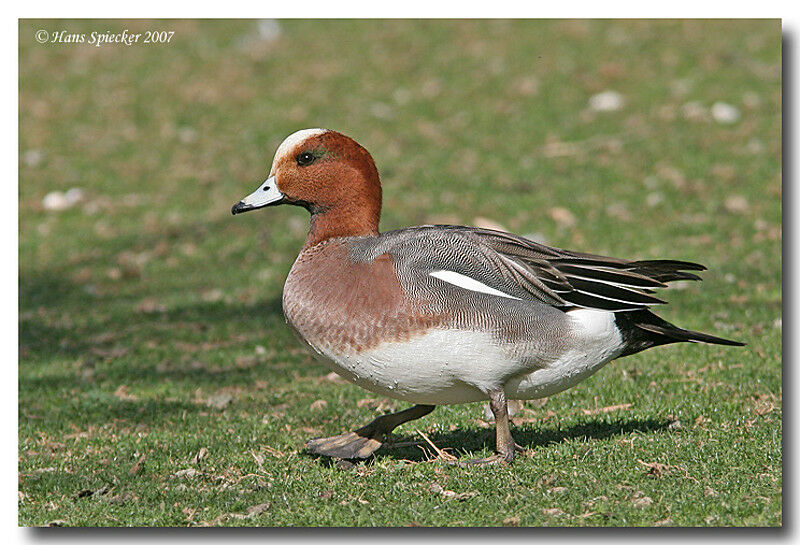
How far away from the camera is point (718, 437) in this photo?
16.8 feet

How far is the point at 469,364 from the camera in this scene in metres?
4.50

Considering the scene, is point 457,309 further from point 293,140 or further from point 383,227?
point 383,227

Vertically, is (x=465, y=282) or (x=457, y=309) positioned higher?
(x=465, y=282)

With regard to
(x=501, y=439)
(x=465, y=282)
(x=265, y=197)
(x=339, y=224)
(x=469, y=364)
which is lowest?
(x=501, y=439)

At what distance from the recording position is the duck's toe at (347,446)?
502 centimetres

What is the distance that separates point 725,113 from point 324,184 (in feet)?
30.0

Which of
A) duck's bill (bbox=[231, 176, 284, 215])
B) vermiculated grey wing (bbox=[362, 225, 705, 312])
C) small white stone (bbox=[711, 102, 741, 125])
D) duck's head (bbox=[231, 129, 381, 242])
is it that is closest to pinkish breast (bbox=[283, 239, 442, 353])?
vermiculated grey wing (bbox=[362, 225, 705, 312])

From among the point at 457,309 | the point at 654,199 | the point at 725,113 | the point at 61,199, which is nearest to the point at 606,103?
the point at 725,113

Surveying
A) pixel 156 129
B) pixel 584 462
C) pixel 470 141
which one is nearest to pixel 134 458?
pixel 584 462

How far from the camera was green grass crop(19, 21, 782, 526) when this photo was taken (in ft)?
15.6

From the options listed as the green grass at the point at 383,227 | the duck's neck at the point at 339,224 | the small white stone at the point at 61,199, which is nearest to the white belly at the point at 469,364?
the green grass at the point at 383,227

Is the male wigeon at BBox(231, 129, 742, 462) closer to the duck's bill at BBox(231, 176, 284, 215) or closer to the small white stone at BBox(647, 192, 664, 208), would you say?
the duck's bill at BBox(231, 176, 284, 215)

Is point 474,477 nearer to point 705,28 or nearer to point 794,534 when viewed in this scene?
point 794,534

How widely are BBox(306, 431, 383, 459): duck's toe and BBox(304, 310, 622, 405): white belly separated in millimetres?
435
